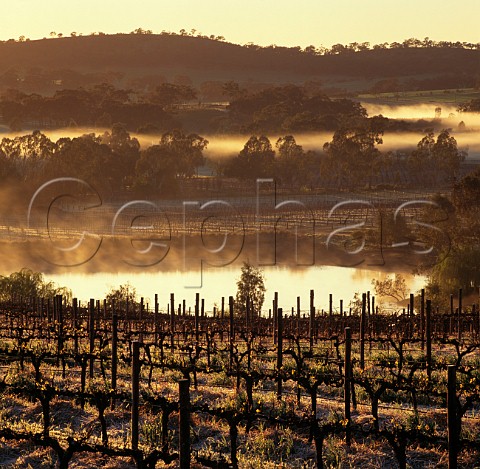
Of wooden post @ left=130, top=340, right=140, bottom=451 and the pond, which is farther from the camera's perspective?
the pond

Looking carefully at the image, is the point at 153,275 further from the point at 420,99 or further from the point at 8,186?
the point at 420,99

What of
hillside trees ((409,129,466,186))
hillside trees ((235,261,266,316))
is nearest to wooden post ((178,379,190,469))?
hillside trees ((235,261,266,316))

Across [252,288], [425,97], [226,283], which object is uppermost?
[425,97]

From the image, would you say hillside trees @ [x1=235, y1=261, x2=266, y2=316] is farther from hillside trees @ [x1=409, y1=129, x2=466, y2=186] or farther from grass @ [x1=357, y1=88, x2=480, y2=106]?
grass @ [x1=357, y1=88, x2=480, y2=106]

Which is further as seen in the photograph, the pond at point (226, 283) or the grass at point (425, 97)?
the grass at point (425, 97)

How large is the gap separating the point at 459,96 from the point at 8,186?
8725 centimetres

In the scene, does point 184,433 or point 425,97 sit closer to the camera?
point 184,433

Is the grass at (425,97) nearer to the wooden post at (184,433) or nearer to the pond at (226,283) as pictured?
the pond at (226,283)

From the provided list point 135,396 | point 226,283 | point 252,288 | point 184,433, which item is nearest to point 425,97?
point 226,283

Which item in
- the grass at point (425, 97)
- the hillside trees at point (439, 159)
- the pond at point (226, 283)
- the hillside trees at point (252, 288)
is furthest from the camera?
the grass at point (425, 97)

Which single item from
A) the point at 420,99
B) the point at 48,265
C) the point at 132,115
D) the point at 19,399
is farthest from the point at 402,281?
the point at 420,99

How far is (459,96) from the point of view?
565ft

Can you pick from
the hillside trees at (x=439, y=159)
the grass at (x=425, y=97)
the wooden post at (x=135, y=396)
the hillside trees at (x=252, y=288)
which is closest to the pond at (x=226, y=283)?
the hillside trees at (x=252, y=288)

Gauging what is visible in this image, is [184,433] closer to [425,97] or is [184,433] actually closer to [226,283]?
[226,283]
